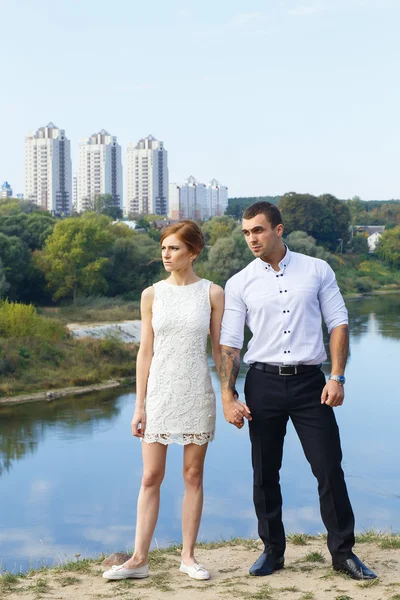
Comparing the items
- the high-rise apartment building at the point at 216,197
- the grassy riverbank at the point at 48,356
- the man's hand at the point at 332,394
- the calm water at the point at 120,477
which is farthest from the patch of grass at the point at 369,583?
the high-rise apartment building at the point at 216,197

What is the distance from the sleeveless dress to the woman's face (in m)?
0.13

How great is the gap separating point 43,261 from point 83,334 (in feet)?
21.3

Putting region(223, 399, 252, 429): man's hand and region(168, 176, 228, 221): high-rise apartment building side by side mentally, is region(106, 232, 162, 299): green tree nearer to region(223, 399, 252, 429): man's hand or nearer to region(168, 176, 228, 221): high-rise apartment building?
region(223, 399, 252, 429): man's hand

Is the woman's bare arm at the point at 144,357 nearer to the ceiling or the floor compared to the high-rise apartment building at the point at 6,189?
nearer to the floor

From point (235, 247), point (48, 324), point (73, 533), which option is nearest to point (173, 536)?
point (73, 533)

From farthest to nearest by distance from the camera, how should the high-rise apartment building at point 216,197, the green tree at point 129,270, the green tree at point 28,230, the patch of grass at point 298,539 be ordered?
the high-rise apartment building at point 216,197
the green tree at point 129,270
the green tree at point 28,230
the patch of grass at point 298,539

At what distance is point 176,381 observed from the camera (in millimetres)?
3137

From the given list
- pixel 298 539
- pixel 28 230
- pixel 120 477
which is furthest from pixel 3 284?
pixel 298 539

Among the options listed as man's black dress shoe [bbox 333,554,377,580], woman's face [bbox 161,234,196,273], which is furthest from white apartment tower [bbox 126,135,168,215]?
man's black dress shoe [bbox 333,554,377,580]

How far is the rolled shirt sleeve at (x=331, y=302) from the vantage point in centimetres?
310

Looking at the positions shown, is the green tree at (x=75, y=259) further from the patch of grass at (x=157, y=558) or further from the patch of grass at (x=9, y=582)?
the patch of grass at (x=9, y=582)

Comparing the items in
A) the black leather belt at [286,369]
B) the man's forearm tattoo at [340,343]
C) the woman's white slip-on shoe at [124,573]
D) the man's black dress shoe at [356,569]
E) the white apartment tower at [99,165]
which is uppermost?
the white apartment tower at [99,165]

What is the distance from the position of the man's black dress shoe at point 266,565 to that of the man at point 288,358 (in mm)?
219

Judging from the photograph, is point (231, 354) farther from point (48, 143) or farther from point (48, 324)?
point (48, 143)
